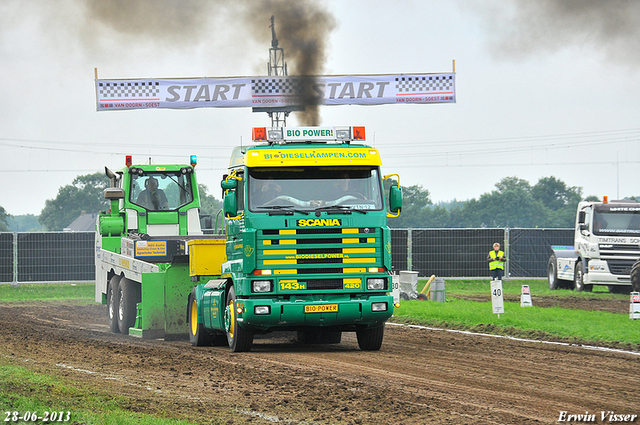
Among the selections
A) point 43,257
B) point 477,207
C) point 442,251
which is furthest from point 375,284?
point 477,207

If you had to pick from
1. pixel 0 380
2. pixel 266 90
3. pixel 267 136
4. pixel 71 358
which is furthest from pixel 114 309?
pixel 266 90

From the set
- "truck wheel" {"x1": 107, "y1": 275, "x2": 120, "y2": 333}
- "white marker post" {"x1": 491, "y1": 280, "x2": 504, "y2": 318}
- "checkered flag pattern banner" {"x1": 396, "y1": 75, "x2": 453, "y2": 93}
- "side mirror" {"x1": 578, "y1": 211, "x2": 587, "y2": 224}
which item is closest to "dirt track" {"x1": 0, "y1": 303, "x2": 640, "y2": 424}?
"truck wheel" {"x1": 107, "y1": 275, "x2": 120, "y2": 333}

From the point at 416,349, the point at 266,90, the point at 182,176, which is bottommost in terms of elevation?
the point at 416,349

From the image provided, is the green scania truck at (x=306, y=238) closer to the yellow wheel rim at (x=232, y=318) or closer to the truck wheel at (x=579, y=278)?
the yellow wheel rim at (x=232, y=318)

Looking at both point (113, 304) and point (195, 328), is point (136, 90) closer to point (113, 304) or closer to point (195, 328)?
point (113, 304)

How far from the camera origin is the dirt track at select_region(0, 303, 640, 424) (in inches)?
346

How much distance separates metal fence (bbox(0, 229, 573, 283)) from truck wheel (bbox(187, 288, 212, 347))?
1936 cm

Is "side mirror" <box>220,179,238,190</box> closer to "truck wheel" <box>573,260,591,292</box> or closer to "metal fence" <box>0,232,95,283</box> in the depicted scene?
"truck wheel" <box>573,260,591,292</box>

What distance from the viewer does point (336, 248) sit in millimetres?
13156

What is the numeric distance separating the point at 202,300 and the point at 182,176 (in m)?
6.34

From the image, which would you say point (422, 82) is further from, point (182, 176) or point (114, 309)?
point (114, 309)

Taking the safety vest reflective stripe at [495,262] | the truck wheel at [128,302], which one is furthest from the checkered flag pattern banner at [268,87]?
the truck wheel at [128,302]

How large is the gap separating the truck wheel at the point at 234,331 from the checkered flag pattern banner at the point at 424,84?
22.0m

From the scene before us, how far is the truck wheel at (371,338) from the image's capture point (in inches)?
568
